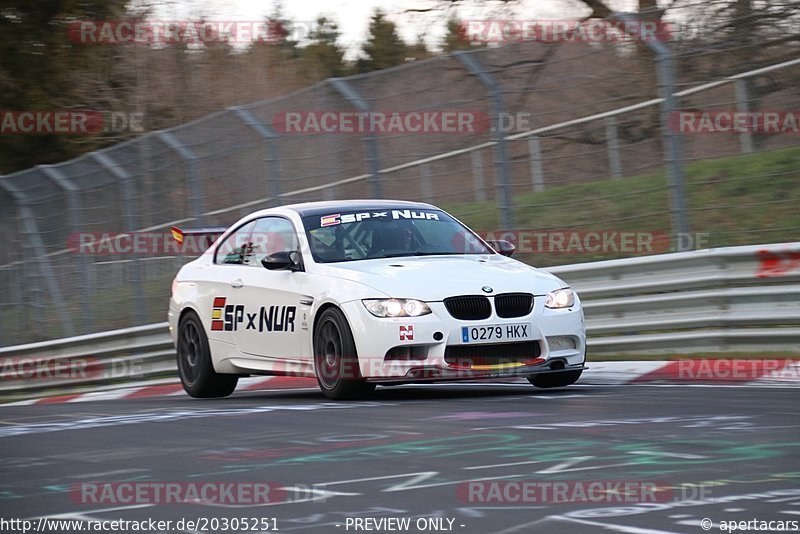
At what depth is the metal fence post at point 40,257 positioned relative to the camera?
722 inches

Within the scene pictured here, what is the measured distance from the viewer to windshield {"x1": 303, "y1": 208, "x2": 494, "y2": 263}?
9.89 meters

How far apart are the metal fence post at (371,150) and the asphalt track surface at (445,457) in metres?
4.58

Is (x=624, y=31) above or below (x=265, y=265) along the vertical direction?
above

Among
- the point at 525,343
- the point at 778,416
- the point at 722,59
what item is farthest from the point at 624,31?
the point at 778,416

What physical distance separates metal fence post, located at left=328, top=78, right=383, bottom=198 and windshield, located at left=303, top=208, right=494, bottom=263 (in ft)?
→ 10.5

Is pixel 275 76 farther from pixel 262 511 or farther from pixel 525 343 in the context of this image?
pixel 262 511

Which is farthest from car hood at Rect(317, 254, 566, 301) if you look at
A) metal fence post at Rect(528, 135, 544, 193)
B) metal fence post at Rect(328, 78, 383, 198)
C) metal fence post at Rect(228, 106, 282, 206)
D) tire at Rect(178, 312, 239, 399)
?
metal fence post at Rect(228, 106, 282, 206)

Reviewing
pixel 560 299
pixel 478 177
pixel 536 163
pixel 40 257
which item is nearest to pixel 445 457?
pixel 560 299

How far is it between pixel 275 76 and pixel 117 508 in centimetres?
3770

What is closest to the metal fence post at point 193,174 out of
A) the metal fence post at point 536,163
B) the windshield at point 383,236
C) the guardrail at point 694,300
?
the metal fence post at point 536,163

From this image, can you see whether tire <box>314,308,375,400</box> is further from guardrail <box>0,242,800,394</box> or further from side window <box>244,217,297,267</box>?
guardrail <box>0,242,800,394</box>

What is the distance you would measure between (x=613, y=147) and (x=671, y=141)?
0.86 m

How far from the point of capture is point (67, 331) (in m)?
18.3

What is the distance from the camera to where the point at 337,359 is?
29.8 feet
